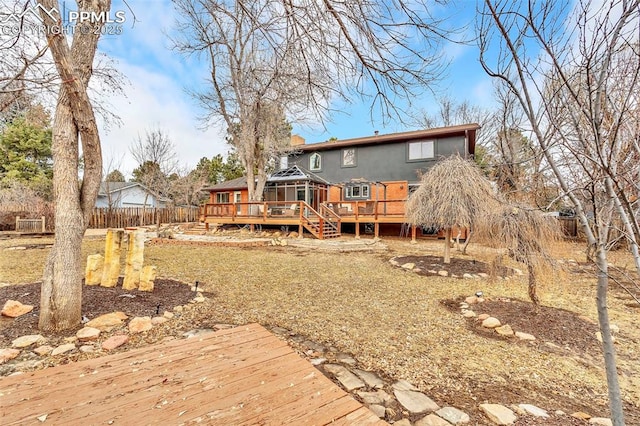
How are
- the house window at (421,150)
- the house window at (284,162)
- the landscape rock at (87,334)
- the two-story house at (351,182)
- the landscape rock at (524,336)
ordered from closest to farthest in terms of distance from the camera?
the landscape rock at (87,334) < the landscape rock at (524,336) < the two-story house at (351,182) < the house window at (421,150) < the house window at (284,162)

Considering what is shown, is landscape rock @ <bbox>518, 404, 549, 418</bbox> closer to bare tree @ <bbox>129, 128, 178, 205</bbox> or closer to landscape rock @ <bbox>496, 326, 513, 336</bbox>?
Answer: landscape rock @ <bbox>496, 326, 513, 336</bbox>

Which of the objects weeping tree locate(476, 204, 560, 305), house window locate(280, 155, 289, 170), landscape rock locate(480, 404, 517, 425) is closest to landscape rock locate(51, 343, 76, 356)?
landscape rock locate(480, 404, 517, 425)

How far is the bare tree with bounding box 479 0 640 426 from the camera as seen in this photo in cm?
151

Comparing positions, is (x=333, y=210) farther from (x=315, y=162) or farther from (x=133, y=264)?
(x=133, y=264)

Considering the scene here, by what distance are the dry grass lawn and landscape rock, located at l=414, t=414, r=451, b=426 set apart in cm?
29

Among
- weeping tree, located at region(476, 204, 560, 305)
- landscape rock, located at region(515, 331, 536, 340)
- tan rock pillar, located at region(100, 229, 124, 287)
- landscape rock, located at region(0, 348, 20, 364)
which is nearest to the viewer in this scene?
landscape rock, located at region(0, 348, 20, 364)

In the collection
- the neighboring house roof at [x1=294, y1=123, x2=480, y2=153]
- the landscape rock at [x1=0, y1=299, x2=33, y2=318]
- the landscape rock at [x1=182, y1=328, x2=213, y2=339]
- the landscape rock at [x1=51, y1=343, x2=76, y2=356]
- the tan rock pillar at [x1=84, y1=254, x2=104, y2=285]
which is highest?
the neighboring house roof at [x1=294, y1=123, x2=480, y2=153]

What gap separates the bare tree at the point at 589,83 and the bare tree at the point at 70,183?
3.73 meters

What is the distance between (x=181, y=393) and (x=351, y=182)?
1517cm

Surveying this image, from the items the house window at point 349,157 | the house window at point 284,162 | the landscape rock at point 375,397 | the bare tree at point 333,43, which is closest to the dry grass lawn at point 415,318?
the landscape rock at point 375,397

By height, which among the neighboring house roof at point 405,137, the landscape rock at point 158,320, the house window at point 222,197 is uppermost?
the neighboring house roof at point 405,137

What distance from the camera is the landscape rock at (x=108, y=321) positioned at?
3115 mm

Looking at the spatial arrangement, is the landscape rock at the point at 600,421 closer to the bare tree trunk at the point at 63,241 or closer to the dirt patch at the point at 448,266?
the dirt patch at the point at 448,266

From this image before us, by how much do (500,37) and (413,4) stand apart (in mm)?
1220
